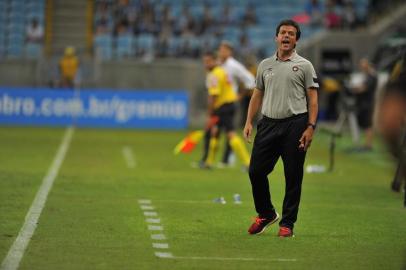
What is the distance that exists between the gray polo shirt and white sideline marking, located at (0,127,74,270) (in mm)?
2765

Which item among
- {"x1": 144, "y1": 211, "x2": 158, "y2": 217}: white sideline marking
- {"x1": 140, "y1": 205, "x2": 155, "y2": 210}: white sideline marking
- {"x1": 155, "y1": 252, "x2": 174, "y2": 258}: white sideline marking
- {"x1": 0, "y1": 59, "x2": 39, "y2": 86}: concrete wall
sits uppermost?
{"x1": 155, "y1": 252, "x2": 174, "y2": 258}: white sideline marking

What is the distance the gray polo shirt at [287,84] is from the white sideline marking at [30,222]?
2.77 m

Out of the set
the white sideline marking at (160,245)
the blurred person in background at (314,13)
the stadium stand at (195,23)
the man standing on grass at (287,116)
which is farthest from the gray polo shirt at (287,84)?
the blurred person in background at (314,13)

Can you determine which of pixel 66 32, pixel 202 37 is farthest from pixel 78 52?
pixel 202 37

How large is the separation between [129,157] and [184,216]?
9543mm

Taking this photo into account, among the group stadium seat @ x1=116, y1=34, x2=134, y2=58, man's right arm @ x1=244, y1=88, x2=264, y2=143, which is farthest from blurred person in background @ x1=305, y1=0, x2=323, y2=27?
man's right arm @ x1=244, y1=88, x2=264, y2=143

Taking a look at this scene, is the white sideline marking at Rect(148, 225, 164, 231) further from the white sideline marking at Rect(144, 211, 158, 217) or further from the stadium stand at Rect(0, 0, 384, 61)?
the stadium stand at Rect(0, 0, 384, 61)

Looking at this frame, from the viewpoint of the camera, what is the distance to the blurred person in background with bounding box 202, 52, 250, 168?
1994 centimetres

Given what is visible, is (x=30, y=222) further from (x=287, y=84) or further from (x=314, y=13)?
(x=314, y=13)

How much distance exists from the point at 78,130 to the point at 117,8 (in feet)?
26.2

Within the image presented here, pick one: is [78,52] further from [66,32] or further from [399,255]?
[399,255]

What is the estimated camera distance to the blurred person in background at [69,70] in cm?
3434

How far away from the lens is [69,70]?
34344mm

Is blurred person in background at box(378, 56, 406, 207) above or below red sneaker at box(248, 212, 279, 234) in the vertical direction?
above
